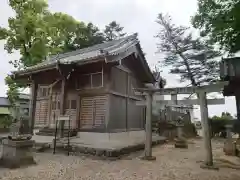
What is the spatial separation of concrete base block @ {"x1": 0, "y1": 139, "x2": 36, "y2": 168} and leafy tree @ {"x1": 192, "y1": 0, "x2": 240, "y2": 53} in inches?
410

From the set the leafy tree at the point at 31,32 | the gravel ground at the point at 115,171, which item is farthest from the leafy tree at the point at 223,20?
the leafy tree at the point at 31,32

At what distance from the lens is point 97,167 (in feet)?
20.5

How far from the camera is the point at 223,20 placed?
10.4m

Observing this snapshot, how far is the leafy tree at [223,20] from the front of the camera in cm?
958

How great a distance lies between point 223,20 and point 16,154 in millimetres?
11511

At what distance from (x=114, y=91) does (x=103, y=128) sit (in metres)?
2.22

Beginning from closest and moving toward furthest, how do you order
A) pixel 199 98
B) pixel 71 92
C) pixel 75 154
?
pixel 199 98 < pixel 75 154 < pixel 71 92

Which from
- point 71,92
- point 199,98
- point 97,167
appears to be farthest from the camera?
point 71,92

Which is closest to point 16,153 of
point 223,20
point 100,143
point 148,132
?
point 100,143

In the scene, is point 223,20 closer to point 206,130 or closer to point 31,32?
point 206,130

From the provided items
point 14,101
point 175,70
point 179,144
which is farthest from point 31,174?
point 175,70

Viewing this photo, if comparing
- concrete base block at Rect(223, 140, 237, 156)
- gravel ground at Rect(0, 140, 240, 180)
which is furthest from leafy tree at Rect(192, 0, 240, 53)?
gravel ground at Rect(0, 140, 240, 180)

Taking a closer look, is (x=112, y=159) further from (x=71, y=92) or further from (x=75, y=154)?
(x=71, y=92)

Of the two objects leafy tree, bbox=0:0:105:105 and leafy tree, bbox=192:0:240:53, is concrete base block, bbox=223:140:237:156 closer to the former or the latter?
leafy tree, bbox=192:0:240:53
